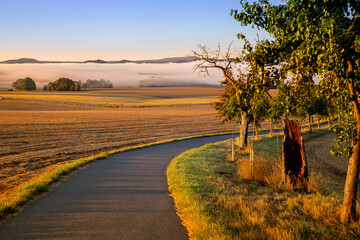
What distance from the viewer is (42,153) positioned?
66.9ft

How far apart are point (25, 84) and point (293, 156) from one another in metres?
201

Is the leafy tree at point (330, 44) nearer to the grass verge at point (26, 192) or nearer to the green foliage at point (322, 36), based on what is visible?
the green foliage at point (322, 36)

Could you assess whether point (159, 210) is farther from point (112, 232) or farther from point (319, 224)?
point (319, 224)

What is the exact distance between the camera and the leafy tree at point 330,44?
595 cm

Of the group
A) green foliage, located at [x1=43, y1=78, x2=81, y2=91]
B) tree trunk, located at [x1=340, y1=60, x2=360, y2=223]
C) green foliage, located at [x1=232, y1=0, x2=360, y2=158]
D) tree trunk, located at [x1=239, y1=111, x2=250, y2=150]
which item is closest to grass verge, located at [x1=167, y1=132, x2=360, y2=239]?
tree trunk, located at [x1=340, y1=60, x2=360, y2=223]

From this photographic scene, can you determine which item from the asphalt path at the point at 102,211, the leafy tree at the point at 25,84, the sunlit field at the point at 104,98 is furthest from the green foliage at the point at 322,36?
the leafy tree at the point at 25,84

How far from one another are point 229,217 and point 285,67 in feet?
15.3

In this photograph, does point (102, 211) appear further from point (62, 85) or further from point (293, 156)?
point (62, 85)

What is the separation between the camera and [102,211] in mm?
8820

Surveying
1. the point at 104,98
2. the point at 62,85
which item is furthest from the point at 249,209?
the point at 62,85

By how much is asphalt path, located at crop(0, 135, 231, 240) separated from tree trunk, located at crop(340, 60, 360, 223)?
446 cm

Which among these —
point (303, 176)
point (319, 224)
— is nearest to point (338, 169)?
point (303, 176)

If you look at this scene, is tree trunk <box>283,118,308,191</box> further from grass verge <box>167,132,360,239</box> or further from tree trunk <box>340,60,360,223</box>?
tree trunk <box>340,60,360,223</box>

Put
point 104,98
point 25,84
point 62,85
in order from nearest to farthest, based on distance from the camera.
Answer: point 104,98
point 62,85
point 25,84
